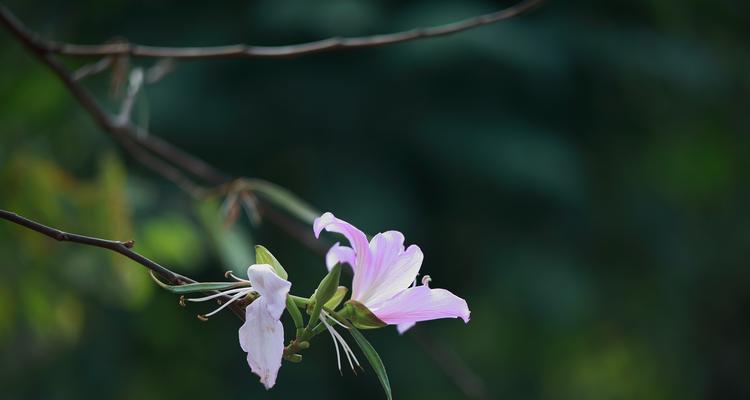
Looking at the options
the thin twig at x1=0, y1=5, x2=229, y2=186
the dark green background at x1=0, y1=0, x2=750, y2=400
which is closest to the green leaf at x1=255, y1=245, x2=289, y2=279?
the thin twig at x1=0, y1=5, x2=229, y2=186

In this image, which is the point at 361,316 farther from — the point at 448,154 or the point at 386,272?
the point at 448,154

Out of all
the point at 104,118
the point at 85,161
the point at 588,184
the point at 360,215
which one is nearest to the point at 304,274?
the point at 360,215

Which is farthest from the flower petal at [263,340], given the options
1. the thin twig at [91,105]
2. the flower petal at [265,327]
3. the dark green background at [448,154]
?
the dark green background at [448,154]

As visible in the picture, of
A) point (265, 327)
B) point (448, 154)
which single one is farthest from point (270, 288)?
point (448, 154)

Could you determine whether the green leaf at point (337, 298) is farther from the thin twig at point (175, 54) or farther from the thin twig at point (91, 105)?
the thin twig at point (91, 105)

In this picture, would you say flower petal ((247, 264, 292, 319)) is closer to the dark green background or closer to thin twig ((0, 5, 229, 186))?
thin twig ((0, 5, 229, 186))
